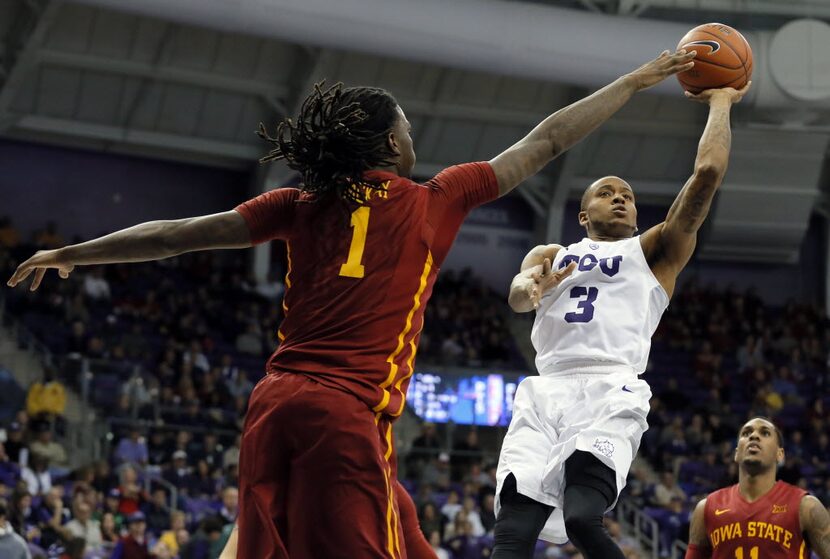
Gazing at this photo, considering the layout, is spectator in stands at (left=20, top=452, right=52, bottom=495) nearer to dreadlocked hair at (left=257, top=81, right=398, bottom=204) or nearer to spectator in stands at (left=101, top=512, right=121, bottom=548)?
spectator in stands at (left=101, top=512, right=121, bottom=548)

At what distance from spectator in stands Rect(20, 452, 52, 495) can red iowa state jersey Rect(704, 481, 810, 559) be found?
848 cm

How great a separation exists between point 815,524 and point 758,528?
0.30 metres

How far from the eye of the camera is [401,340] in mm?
4074

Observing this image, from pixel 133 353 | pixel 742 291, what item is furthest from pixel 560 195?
pixel 133 353

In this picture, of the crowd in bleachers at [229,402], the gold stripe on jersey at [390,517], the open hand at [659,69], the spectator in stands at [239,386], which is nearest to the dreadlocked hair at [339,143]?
the gold stripe on jersey at [390,517]

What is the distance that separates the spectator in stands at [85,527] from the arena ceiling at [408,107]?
9.93m

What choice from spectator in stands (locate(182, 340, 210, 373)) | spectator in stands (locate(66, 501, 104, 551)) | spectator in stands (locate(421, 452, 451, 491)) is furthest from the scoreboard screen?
spectator in stands (locate(66, 501, 104, 551))

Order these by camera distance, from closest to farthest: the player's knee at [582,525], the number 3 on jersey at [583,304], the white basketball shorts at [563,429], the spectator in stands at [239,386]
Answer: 1. the player's knee at [582,525]
2. the white basketball shorts at [563,429]
3. the number 3 on jersey at [583,304]
4. the spectator in stands at [239,386]

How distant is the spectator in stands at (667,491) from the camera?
61.4 feet

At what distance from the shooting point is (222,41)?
24047 millimetres

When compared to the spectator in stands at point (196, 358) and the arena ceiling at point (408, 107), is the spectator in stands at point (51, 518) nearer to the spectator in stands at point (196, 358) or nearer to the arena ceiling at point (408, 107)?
the spectator in stands at point (196, 358)

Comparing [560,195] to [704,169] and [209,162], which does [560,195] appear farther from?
[704,169]

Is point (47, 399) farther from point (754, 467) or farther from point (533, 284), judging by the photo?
point (533, 284)

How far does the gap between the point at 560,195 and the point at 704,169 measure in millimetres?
22188
